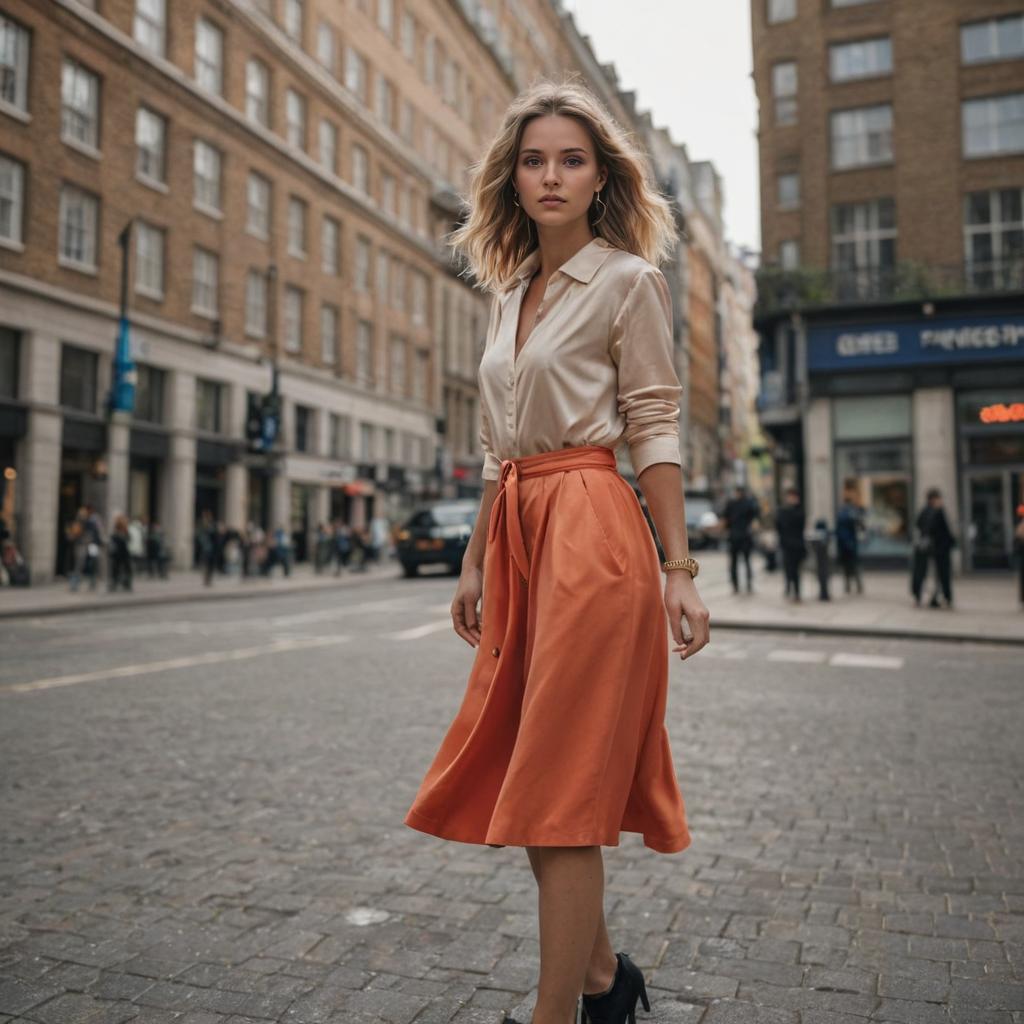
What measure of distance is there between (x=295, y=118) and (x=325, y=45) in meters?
3.97

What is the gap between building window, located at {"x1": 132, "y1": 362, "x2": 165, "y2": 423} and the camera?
2838 centimetres

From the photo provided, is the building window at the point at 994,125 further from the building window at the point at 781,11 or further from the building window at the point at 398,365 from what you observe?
the building window at the point at 398,365

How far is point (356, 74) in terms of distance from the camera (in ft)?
136

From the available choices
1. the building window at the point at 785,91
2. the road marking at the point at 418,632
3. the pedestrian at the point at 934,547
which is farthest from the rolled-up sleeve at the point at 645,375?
the building window at the point at 785,91

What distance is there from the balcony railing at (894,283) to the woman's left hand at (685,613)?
2602 cm

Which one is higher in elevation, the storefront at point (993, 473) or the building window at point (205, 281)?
the building window at point (205, 281)

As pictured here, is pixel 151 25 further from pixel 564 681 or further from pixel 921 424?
pixel 564 681

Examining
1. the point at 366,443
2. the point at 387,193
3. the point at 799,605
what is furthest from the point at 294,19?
the point at 799,605

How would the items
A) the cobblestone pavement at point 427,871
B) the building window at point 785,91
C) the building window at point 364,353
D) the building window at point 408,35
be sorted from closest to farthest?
1. the cobblestone pavement at point 427,871
2. the building window at point 785,91
3. the building window at point 364,353
4. the building window at point 408,35

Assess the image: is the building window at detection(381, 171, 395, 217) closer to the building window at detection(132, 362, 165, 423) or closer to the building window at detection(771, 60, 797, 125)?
the building window at detection(771, 60, 797, 125)

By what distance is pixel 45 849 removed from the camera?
3916mm

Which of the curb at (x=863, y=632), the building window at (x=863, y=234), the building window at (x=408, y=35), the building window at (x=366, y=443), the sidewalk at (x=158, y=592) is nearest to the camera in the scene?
the curb at (x=863, y=632)

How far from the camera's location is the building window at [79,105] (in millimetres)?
25562

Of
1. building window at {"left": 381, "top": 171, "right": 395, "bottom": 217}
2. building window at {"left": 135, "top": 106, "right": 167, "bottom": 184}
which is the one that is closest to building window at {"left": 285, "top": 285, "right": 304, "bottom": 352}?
building window at {"left": 135, "top": 106, "right": 167, "bottom": 184}
